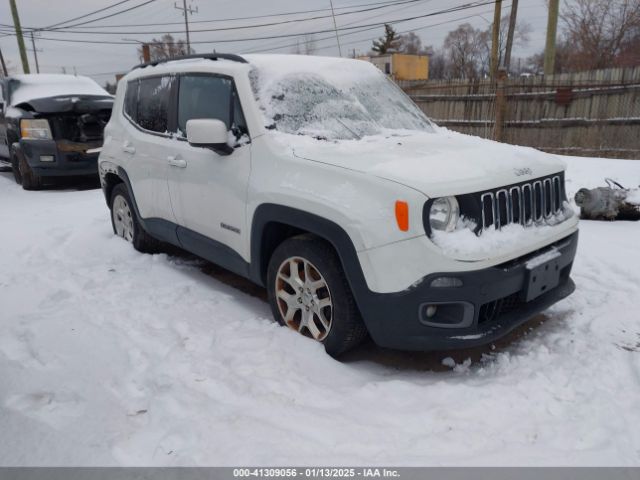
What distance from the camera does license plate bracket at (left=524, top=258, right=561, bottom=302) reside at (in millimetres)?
2844

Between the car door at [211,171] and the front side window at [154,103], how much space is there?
23 centimetres

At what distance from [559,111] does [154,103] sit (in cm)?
1148

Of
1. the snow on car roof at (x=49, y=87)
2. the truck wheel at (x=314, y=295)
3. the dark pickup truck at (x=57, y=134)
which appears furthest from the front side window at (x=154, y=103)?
the snow on car roof at (x=49, y=87)

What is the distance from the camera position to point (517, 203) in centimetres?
296

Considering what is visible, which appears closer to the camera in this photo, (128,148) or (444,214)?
(444,214)

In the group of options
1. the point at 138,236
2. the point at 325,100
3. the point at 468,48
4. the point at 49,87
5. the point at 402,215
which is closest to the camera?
the point at 402,215

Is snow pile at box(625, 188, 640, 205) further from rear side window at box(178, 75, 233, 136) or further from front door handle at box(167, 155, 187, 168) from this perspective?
front door handle at box(167, 155, 187, 168)

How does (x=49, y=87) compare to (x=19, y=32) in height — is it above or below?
below

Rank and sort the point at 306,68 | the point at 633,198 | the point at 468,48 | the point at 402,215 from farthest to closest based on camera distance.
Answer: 1. the point at 468,48
2. the point at 633,198
3. the point at 306,68
4. the point at 402,215

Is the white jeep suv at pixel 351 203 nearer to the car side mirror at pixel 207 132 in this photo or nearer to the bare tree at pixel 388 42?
the car side mirror at pixel 207 132

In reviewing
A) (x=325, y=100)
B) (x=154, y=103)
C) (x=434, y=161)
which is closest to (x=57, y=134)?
(x=154, y=103)

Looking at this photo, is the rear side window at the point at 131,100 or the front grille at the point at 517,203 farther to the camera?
the rear side window at the point at 131,100

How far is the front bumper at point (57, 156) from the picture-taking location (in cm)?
841

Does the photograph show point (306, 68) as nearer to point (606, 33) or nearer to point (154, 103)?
point (154, 103)
